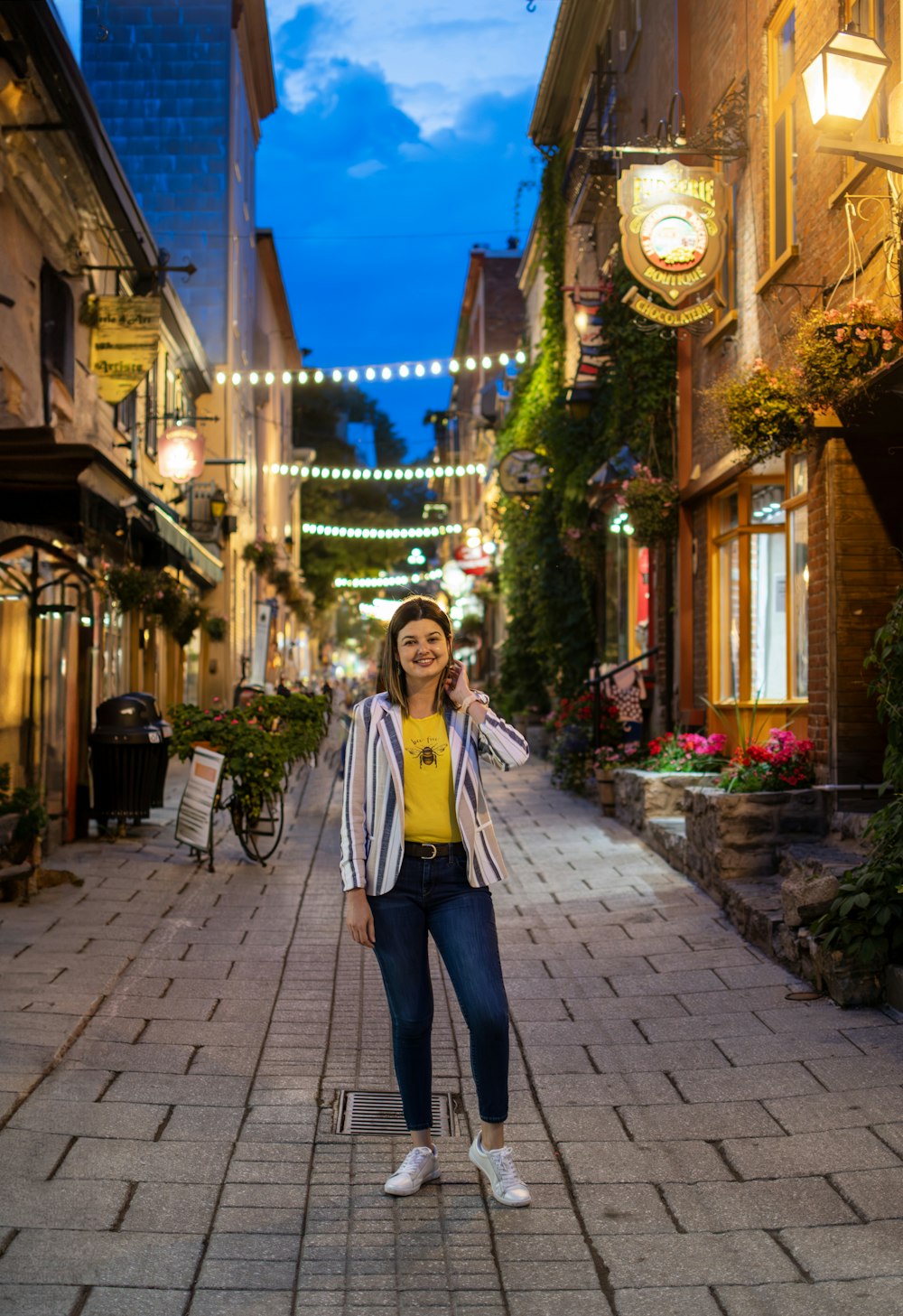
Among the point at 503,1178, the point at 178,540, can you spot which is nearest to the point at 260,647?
the point at 178,540

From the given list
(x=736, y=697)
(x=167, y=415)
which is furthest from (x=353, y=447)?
(x=736, y=697)

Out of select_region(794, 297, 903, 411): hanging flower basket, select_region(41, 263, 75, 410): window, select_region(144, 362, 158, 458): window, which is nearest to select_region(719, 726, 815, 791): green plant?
select_region(794, 297, 903, 411): hanging flower basket

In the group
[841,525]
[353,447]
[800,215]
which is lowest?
[841,525]

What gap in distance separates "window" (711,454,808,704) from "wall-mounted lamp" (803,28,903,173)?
381 cm

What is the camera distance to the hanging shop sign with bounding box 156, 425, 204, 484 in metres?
20.1

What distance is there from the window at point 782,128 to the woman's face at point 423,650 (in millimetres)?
6926

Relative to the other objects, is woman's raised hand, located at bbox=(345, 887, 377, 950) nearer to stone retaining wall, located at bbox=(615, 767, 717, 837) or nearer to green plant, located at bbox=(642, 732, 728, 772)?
stone retaining wall, located at bbox=(615, 767, 717, 837)

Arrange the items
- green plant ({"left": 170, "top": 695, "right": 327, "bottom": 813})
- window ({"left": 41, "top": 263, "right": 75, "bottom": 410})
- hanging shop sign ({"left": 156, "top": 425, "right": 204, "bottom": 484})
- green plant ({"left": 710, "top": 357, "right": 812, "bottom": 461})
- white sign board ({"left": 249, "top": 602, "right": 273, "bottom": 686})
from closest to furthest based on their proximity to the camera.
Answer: green plant ({"left": 710, "top": 357, "right": 812, "bottom": 461}) < green plant ({"left": 170, "top": 695, "right": 327, "bottom": 813}) < window ({"left": 41, "top": 263, "right": 75, "bottom": 410}) < hanging shop sign ({"left": 156, "top": 425, "right": 204, "bottom": 484}) < white sign board ({"left": 249, "top": 602, "right": 273, "bottom": 686})

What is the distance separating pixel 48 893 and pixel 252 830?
2076mm

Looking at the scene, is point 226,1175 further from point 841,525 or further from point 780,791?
point 841,525

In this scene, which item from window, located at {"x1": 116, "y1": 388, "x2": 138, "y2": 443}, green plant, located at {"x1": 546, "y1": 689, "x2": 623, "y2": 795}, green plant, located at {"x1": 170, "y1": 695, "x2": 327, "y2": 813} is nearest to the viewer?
green plant, located at {"x1": 170, "y1": 695, "x2": 327, "y2": 813}

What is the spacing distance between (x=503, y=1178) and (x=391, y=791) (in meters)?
1.23

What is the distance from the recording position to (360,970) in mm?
7301

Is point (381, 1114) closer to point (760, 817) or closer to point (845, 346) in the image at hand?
point (760, 817)
